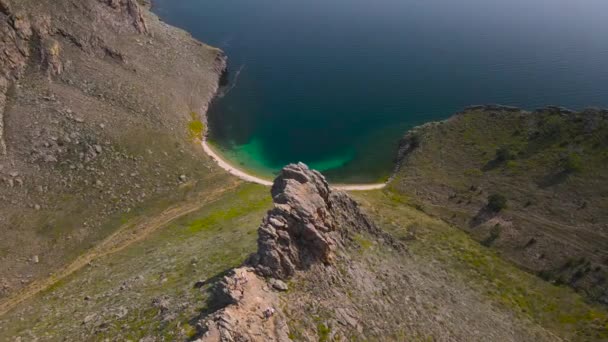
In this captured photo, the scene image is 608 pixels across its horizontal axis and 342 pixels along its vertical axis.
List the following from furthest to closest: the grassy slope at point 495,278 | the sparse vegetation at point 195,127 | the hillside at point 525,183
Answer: the sparse vegetation at point 195,127 → the hillside at point 525,183 → the grassy slope at point 495,278

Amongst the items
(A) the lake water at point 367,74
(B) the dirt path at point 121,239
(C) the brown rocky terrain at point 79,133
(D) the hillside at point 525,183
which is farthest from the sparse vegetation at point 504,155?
(C) the brown rocky terrain at point 79,133

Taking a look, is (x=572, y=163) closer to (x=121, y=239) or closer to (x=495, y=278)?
(x=495, y=278)

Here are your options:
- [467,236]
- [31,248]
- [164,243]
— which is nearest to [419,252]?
[467,236]

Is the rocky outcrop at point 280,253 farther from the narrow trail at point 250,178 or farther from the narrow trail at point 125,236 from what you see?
the narrow trail at point 250,178

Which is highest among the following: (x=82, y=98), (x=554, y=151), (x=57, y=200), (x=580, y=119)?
(x=580, y=119)

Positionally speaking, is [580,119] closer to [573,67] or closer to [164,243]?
[573,67]

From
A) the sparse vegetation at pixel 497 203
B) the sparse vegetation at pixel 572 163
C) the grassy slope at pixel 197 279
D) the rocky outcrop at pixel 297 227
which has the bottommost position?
the grassy slope at pixel 197 279

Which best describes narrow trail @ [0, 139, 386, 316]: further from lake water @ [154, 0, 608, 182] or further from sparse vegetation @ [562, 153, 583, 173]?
sparse vegetation @ [562, 153, 583, 173]
